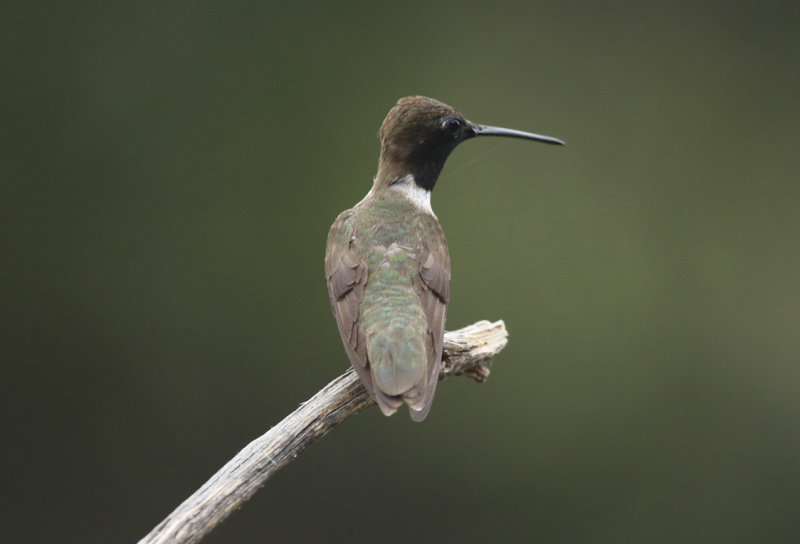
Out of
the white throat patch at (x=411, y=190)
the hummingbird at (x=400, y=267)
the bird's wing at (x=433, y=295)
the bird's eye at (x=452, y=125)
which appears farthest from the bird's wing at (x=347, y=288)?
the bird's eye at (x=452, y=125)

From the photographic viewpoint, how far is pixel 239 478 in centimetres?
274

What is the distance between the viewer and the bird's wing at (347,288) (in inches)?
128

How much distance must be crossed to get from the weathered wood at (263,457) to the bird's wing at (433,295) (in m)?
0.20

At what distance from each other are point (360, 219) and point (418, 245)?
0.31 m

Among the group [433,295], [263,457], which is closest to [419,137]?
[433,295]

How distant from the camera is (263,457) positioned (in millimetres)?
2814

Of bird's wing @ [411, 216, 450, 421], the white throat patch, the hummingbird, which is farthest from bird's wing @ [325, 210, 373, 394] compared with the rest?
the white throat patch

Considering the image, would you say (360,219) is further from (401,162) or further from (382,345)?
(382,345)

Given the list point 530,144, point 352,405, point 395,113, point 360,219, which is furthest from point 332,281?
point 530,144

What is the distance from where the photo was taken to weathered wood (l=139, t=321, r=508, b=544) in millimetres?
2568

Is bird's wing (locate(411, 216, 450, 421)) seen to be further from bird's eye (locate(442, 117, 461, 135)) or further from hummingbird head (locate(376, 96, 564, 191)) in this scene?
bird's eye (locate(442, 117, 461, 135))

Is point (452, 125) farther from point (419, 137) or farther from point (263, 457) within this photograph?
point (263, 457)

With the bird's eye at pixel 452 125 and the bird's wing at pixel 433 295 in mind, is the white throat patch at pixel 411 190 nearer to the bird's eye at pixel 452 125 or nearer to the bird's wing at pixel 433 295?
the bird's wing at pixel 433 295

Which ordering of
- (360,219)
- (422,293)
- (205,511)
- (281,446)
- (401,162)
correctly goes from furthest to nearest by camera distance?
(401,162) → (360,219) → (422,293) → (281,446) → (205,511)
